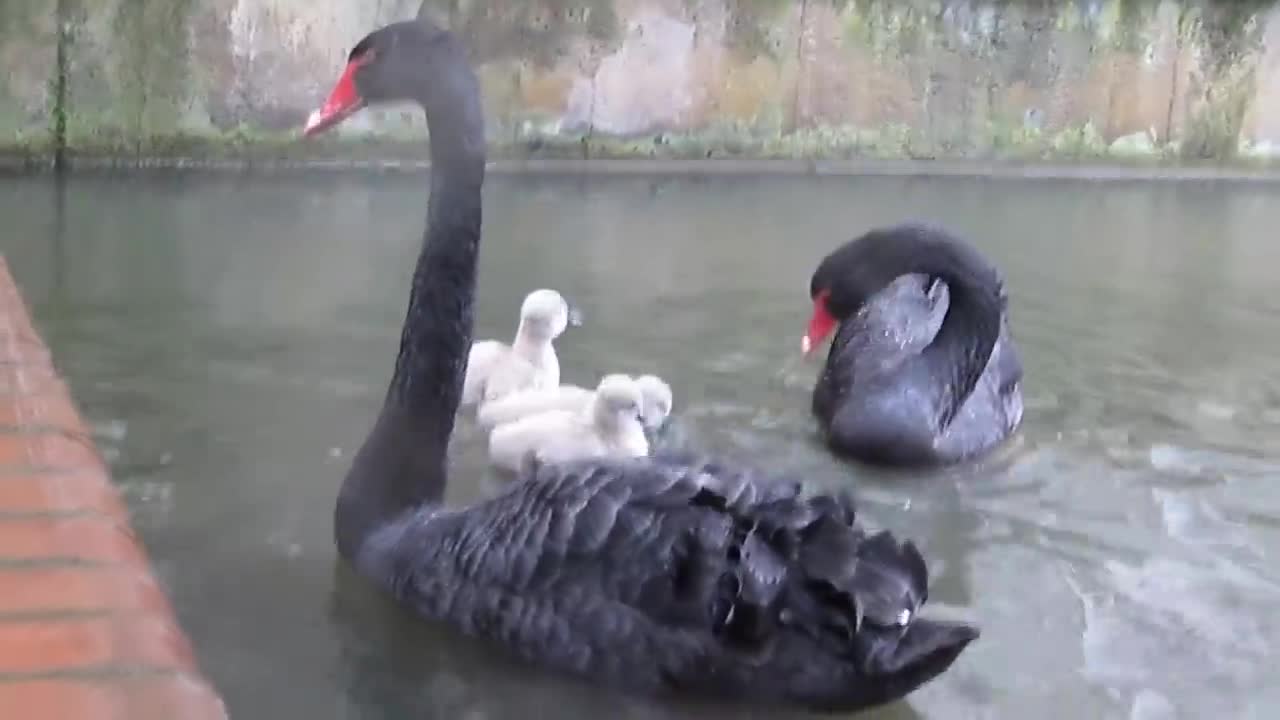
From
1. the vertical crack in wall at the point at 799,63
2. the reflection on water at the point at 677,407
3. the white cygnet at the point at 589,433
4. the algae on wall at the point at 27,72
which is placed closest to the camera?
the reflection on water at the point at 677,407

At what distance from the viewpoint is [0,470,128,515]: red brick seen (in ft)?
3.29

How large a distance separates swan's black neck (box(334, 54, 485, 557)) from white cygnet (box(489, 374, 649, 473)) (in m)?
0.35

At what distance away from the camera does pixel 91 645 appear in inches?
31.8

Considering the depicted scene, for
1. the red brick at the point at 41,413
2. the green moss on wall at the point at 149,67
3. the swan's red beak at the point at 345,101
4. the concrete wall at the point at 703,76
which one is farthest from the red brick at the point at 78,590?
the green moss on wall at the point at 149,67

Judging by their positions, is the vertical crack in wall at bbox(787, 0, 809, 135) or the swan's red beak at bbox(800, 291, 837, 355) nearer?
the swan's red beak at bbox(800, 291, 837, 355)

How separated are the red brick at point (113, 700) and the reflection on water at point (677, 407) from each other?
85 centimetres

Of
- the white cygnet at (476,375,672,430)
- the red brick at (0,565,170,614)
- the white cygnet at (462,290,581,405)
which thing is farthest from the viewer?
the white cygnet at (462,290,581,405)

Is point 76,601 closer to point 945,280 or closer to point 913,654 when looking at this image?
point 913,654

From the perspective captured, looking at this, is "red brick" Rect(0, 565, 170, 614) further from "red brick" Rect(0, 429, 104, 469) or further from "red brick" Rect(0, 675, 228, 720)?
"red brick" Rect(0, 429, 104, 469)

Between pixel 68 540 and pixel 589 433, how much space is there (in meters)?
1.37

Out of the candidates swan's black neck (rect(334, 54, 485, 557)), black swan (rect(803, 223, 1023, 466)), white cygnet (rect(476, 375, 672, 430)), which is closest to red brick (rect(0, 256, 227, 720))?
swan's black neck (rect(334, 54, 485, 557))

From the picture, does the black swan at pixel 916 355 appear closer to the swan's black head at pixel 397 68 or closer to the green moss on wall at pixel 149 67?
the swan's black head at pixel 397 68

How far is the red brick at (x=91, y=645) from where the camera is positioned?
0.79 metres

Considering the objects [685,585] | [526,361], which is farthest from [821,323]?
[685,585]
